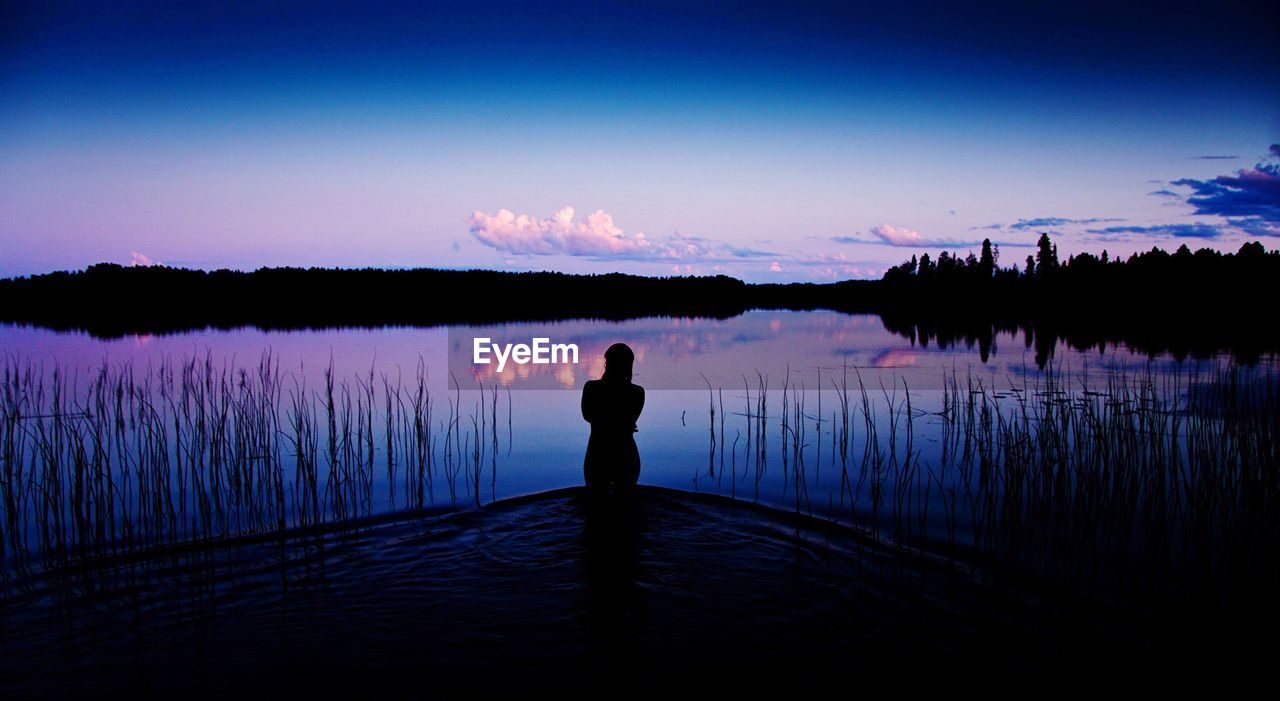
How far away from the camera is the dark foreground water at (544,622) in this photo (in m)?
4.26

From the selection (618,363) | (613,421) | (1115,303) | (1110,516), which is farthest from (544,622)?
(1115,303)

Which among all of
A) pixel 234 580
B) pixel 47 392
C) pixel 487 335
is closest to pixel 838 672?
pixel 234 580

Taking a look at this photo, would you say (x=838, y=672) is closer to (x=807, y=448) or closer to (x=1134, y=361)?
(x=807, y=448)

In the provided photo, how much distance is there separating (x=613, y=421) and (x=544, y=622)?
2.39 m

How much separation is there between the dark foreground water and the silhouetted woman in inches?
27.9

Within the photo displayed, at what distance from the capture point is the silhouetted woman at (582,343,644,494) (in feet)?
22.4

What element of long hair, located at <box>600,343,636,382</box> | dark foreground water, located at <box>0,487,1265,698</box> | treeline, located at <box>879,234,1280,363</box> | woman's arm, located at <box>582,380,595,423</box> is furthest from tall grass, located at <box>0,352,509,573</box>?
treeline, located at <box>879,234,1280,363</box>

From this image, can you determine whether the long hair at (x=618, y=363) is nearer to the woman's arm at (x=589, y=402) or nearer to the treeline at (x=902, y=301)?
the woman's arm at (x=589, y=402)

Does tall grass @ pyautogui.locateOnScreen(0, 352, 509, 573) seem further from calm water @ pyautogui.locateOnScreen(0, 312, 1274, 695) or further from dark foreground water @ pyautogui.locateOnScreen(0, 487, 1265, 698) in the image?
dark foreground water @ pyautogui.locateOnScreen(0, 487, 1265, 698)

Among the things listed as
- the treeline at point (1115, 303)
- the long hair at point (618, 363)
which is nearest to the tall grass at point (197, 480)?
the long hair at point (618, 363)

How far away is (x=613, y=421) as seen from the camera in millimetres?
6914

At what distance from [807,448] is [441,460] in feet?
18.5

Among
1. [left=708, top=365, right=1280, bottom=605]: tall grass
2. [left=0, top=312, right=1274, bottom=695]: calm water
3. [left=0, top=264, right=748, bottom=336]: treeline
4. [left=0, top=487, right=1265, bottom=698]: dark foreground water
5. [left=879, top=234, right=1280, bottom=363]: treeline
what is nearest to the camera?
[left=0, top=487, right=1265, bottom=698]: dark foreground water

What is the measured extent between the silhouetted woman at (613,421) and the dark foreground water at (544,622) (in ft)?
2.33
